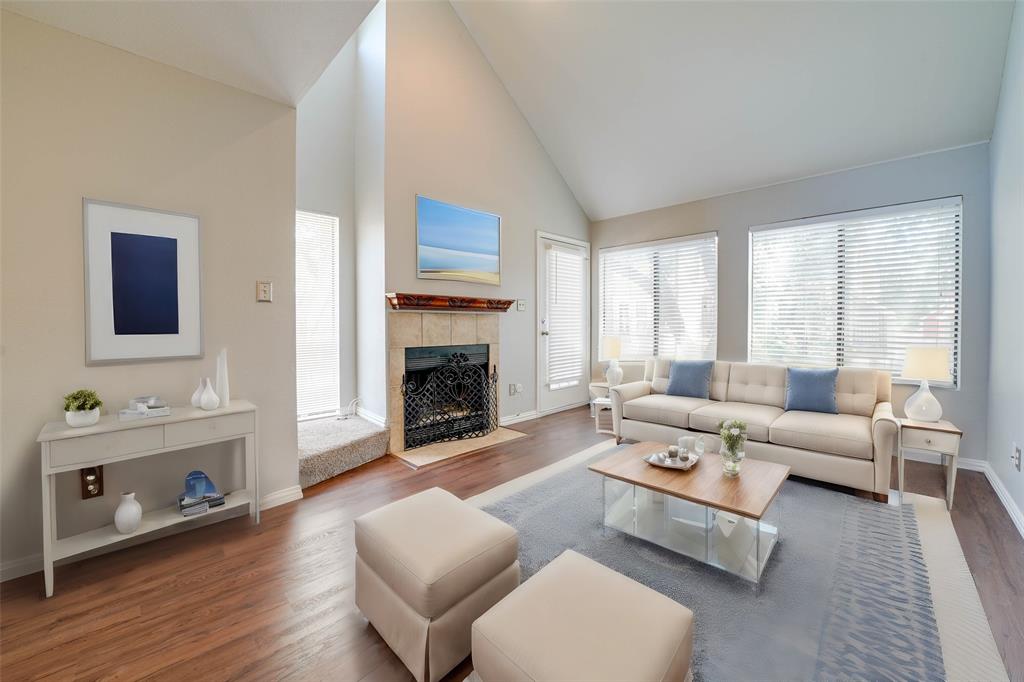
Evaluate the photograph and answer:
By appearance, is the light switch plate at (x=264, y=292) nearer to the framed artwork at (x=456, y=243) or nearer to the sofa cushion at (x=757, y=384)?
the framed artwork at (x=456, y=243)

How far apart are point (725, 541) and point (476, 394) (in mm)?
2861

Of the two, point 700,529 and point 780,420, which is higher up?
point 780,420

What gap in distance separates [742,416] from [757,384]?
75 cm

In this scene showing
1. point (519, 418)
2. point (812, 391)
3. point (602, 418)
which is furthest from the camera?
point (602, 418)

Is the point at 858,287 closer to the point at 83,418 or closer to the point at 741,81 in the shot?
the point at 741,81

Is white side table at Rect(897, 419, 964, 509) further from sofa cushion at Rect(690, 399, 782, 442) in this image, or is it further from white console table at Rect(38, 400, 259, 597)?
white console table at Rect(38, 400, 259, 597)

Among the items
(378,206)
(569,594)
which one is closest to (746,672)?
(569,594)

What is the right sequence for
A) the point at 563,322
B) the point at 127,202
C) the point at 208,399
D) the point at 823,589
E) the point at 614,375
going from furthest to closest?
the point at 563,322
the point at 614,375
the point at 208,399
the point at 127,202
the point at 823,589

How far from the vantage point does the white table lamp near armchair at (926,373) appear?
3.05 metres

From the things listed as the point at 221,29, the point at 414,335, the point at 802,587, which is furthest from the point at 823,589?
the point at 221,29

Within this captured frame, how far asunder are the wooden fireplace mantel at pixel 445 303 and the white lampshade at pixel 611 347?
144 cm

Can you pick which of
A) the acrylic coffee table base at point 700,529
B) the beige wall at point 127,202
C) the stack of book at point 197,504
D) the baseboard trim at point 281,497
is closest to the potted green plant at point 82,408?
the beige wall at point 127,202

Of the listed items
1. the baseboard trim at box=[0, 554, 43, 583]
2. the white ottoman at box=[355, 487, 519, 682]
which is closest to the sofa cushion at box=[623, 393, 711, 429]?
the white ottoman at box=[355, 487, 519, 682]

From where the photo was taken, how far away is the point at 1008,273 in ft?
9.61
